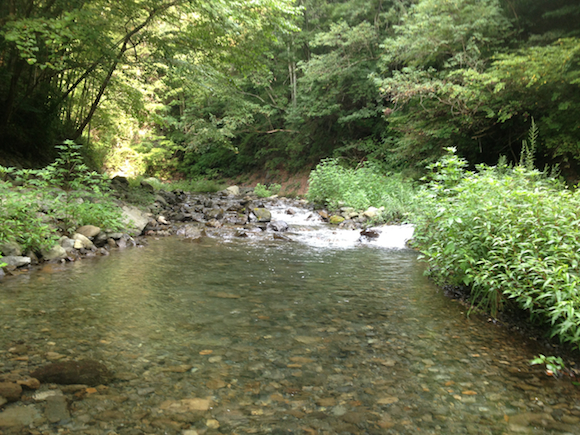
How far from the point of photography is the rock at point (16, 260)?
5.05 m

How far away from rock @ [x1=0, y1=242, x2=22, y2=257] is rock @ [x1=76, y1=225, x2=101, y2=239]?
1.63m

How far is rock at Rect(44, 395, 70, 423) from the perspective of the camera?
2.07 m

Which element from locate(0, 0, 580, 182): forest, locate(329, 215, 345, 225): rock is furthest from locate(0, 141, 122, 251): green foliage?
locate(329, 215, 345, 225): rock

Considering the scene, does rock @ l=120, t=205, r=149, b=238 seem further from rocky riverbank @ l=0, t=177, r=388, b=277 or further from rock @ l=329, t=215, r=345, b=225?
rock @ l=329, t=215, r=345, b=225

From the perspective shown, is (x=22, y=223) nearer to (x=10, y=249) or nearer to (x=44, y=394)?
(x=10, y=249)


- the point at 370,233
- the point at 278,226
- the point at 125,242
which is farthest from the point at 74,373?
the point at 278,226

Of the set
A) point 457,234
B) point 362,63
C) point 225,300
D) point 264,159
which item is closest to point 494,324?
point 457,234

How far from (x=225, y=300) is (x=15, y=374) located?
85.8 inches

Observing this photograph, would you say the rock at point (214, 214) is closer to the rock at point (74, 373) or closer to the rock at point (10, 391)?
the rock at point (74, 373)

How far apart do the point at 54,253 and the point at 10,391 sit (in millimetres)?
4146

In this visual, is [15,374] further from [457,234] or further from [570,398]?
[457,234]

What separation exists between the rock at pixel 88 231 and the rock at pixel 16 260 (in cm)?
168

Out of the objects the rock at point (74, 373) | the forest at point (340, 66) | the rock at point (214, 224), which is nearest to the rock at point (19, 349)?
the rock at point (74, 373)

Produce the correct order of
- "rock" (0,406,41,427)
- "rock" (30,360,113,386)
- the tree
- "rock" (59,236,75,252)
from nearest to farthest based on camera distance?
"rock" (0,406,41,427) < "rock" (30,360,113,386) < "rock" (59,236,75,252) < the tree
